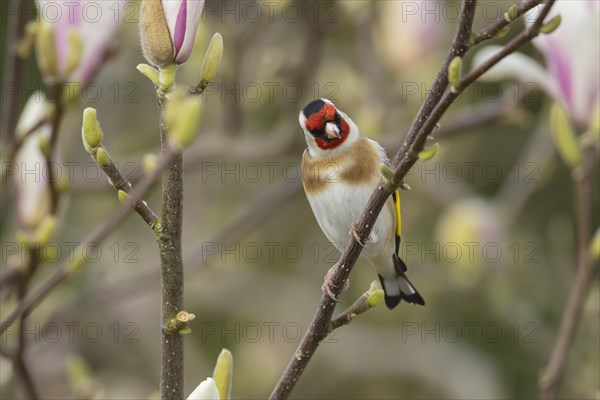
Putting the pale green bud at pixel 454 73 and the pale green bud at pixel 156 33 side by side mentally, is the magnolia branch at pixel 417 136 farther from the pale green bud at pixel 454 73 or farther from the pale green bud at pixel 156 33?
the pale green bud at pixel 156 33

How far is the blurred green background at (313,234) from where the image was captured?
1.91 meters

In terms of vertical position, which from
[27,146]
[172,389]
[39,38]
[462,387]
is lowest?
[462,387]

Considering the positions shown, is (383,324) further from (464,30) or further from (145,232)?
(464,30)

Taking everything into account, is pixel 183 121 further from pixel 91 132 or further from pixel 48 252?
pixel 48 252

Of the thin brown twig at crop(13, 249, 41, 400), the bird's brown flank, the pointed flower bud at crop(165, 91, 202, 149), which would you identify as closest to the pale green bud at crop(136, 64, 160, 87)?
the pointed flower bud at crop(165, 91, 202, 149)

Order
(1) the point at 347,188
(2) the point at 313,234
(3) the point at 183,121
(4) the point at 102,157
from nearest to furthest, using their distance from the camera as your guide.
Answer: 1. (3) the point at 183,121
2. (4) the point at 102,157
3. (1) the point at 347,188
4. (2) the point at 313,234

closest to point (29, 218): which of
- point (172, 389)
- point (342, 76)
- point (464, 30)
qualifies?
point (172, 389)

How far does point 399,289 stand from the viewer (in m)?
1.39

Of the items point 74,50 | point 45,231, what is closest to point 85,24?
point 74,50

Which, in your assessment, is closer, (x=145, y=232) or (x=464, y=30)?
(x=464, y=30)

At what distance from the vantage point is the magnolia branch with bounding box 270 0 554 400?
709 mm

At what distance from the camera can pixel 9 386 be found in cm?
229

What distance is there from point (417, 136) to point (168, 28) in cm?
24

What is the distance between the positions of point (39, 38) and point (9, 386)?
1.34 m
